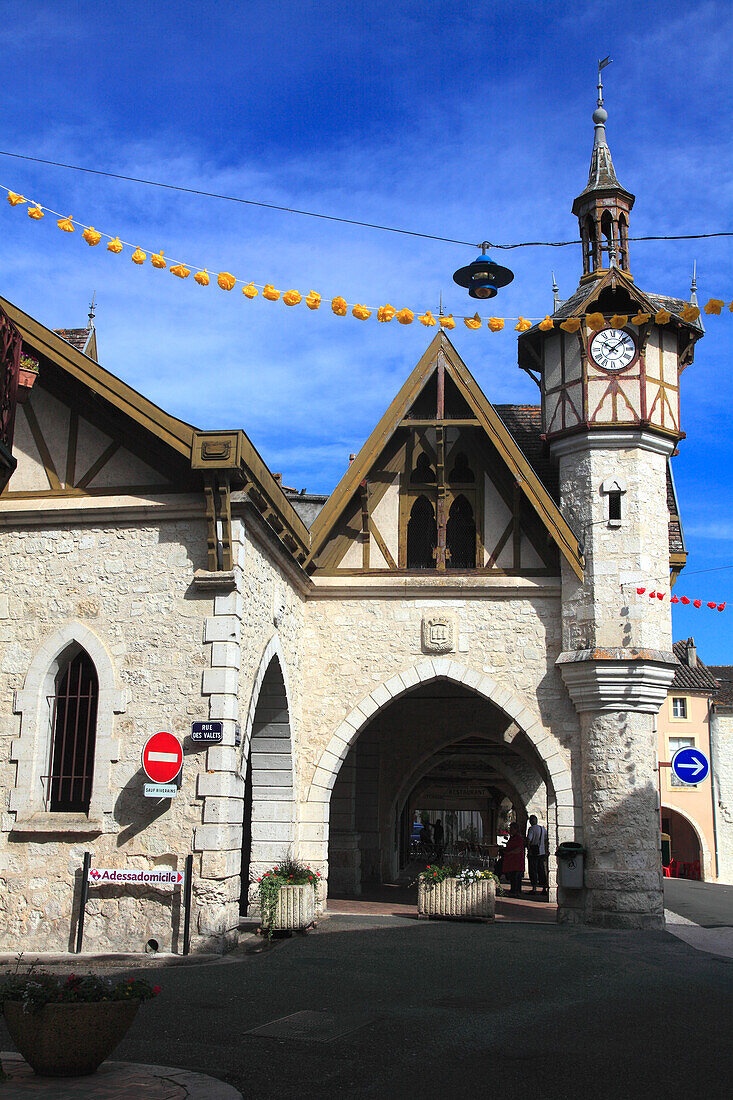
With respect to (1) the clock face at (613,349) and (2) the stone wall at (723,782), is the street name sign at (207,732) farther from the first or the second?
(2) the stone wall at (723,782)

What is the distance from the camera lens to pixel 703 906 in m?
20.3

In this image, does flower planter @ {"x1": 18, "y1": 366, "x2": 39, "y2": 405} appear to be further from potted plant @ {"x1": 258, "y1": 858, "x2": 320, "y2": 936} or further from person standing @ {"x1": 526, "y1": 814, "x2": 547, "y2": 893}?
person standing @ {"x1": 526, "y1": 814, "x2": 547, "y2": 893}

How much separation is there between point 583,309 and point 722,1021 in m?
11.0

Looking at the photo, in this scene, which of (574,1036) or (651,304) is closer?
(574,1036)

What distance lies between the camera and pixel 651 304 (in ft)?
54.2

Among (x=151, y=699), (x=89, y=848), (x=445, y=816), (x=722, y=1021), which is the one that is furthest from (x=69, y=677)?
(x=445, y=816)

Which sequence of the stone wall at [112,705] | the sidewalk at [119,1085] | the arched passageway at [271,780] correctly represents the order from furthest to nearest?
the arched passageway at [271,780], the stone wall at [112,705], the sidewalk at [119,1085]

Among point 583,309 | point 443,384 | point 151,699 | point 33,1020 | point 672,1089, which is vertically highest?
point 583,309

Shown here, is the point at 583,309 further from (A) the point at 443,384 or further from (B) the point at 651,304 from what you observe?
(A) the point at 443,384

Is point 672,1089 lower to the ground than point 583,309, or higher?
lower

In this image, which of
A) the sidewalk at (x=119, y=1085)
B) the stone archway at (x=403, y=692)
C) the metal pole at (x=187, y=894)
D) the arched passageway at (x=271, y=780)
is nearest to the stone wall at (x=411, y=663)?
the stone archway at (x=403, y=692)

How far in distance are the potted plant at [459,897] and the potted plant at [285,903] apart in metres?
2.16

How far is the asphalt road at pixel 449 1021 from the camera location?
6.05 meters

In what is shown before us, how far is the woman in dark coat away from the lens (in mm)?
19906
